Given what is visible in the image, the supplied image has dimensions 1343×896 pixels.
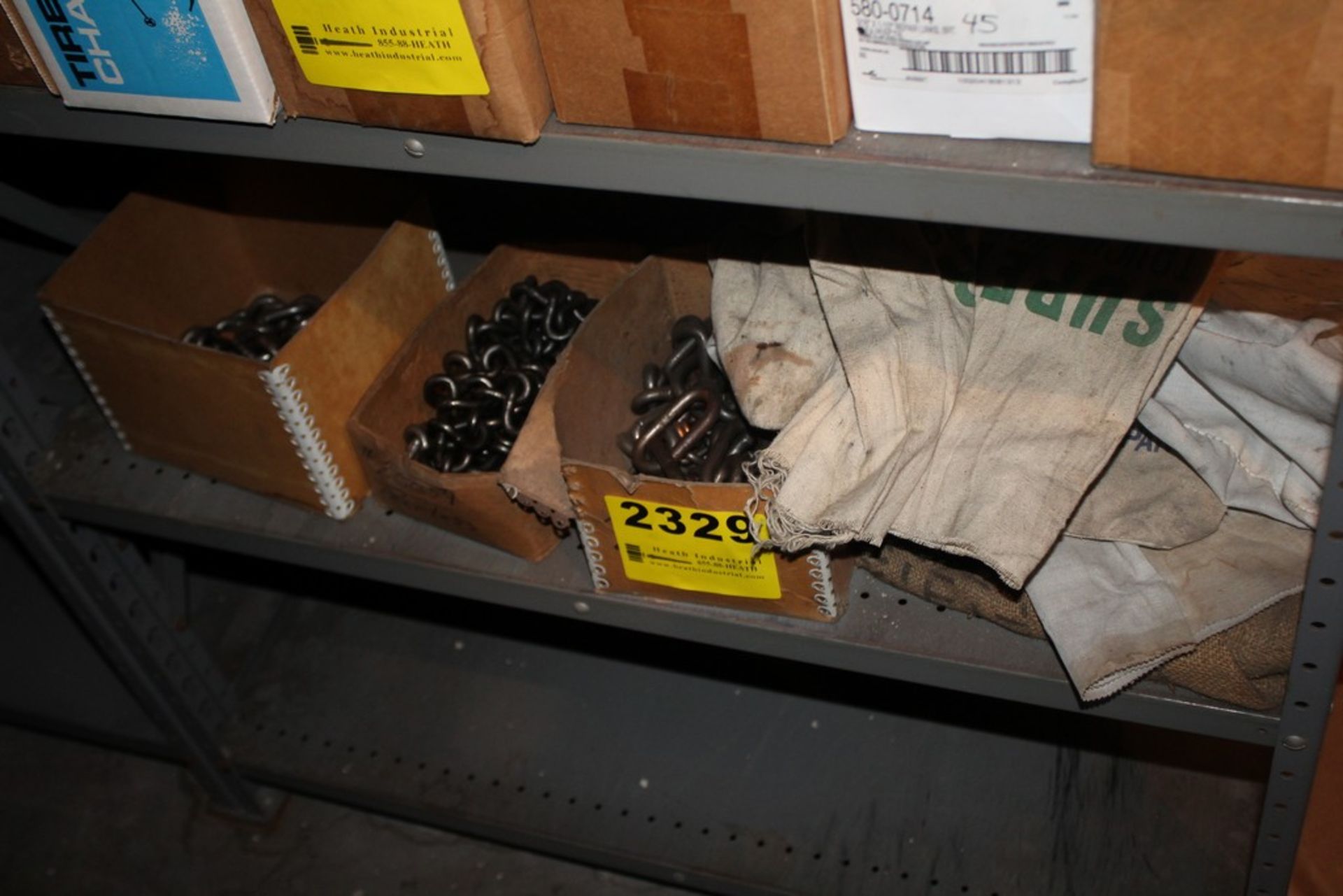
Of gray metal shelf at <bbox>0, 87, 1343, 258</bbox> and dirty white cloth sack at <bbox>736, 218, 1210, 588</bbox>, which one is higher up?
gray metal shelf at <bbox>0, 87, 1343, 258</bbox>

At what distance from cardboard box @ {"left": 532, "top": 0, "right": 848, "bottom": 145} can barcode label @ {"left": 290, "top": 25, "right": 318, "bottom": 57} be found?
6.6 inches

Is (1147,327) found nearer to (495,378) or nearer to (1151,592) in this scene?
(1151,592)

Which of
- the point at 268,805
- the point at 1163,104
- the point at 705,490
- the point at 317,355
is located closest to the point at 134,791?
the point at 268,805

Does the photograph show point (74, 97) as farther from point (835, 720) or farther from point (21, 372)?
point (835, 720)

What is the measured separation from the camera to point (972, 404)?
3.35 feet

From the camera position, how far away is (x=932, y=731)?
5.57 ft

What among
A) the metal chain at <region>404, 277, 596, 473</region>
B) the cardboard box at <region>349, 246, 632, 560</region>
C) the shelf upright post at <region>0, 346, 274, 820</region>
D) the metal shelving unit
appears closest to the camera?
the metal shelving unit

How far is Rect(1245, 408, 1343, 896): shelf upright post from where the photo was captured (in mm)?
831

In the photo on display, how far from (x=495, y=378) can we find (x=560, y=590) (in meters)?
0.25

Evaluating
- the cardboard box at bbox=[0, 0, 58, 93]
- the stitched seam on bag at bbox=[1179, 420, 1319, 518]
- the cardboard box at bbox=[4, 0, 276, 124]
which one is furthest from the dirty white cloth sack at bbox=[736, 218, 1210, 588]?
the cardboard box at bbox=[0, 0, 58, 93]

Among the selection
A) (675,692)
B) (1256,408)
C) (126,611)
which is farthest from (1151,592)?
(126,611)

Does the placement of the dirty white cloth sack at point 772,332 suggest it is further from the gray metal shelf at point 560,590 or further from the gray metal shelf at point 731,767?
the gray metal shelf at point 731,767

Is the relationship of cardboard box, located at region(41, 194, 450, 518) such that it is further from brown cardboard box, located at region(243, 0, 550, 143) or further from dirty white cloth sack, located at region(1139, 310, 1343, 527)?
dirty white cloth sack, located at region(1139, 310, 1343, 527)

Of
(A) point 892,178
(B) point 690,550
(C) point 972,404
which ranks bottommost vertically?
(B) point 690,550
